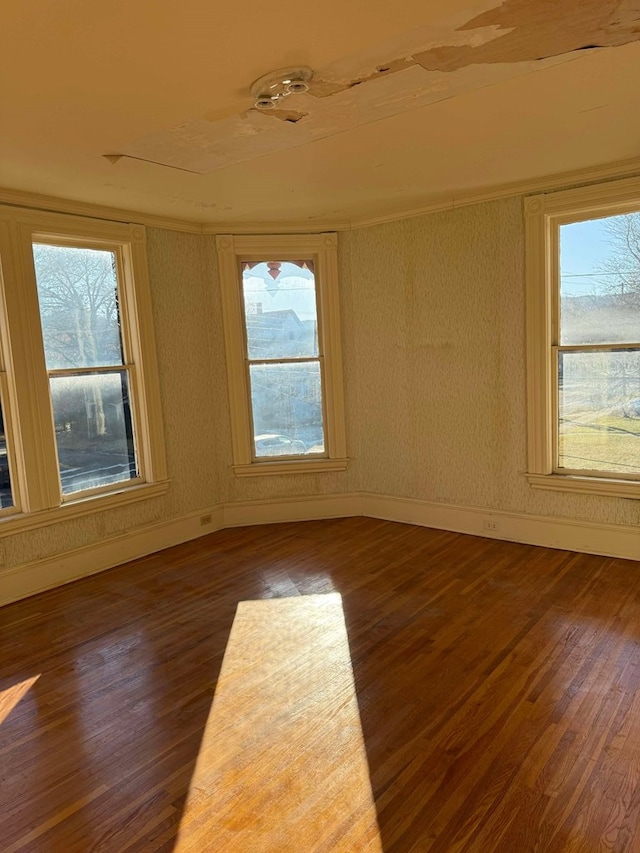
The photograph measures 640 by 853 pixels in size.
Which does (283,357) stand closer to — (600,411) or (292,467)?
(292,467)

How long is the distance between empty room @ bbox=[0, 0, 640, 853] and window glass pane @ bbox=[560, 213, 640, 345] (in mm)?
18

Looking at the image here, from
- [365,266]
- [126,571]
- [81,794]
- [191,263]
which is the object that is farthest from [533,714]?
[191,263]

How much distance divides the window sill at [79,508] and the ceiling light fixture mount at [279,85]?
9.41 ft

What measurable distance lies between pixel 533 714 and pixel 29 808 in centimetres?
188

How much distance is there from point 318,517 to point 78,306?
2614mm

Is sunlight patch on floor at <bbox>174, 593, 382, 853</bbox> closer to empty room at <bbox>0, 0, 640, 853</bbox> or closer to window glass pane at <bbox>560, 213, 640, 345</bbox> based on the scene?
empty room at <bbox>0, 0, 640, 853</bbox>

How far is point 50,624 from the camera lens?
3.39 metres

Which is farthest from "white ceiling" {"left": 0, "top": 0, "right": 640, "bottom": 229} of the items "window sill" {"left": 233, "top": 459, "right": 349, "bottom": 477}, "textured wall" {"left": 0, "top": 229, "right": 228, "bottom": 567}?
"window sill" {"left": 233, "top": 459, "right": 349, "bottom": 477}

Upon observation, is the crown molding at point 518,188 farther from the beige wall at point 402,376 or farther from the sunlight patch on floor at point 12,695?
the sunlight patch on floor at point 12,695

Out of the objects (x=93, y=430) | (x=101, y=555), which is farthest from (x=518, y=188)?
(x=101, y=555)

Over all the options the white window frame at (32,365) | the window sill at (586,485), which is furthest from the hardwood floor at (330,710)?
the white window frame at (32,365)

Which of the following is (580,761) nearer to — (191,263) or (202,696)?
(202,696)

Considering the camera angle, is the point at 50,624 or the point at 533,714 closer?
the point at 533,714

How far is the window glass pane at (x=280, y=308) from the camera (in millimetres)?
4992
